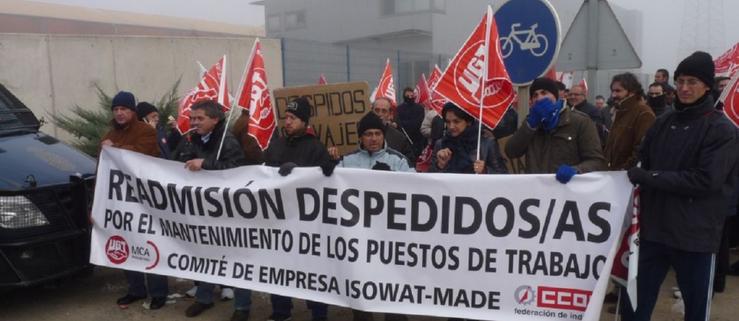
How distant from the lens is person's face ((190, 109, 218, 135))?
15.4ft

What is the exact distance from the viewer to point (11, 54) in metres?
12.4

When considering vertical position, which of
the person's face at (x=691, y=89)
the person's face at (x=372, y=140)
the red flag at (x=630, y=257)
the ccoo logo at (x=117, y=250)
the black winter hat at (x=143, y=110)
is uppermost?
the person's face at (x=691, y=89)

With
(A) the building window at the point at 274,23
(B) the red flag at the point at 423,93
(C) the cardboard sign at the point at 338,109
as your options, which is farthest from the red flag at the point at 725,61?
(A) the building window at the point at 274,23

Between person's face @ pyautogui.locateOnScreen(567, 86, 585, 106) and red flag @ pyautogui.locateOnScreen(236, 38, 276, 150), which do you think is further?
person's face @ pyautogui.locateOnScreen(567, 86, 585, 106)

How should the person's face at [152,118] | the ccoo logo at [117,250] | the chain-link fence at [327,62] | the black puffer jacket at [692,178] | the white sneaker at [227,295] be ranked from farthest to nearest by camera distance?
1. the chain-link fence at [327,62]
2. the person's face at [152,118]
3. the white sneaker at [227,295]
4. the ccoo logo at [117,250]
5. the black puffer jacket at [692,178]

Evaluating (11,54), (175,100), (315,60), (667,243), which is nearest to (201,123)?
(667,243)

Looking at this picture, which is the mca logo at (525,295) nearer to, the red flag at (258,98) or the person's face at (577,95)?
the red flag at (258,98)

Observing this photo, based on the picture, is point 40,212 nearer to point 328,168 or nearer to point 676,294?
point 328,168

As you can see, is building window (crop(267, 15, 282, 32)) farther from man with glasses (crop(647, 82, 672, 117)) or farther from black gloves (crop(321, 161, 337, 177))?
black gloves (crop(321, 161, 337, 177))

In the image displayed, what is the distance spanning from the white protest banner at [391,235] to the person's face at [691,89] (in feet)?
1.82

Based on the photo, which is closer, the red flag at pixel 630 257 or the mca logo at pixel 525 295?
the red flag at pixel 630 257

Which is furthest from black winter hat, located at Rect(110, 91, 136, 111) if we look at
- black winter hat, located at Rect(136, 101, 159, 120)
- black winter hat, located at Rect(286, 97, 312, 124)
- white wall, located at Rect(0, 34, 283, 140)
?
white wall, located at Rect(0, 34, 283, 140)

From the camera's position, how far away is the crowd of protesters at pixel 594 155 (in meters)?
3.36

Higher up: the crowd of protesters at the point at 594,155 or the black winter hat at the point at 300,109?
the black winter hat at the point at 300,109
